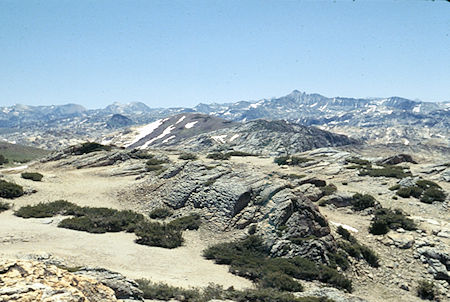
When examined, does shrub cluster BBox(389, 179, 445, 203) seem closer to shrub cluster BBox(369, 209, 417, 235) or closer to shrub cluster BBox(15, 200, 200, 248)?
shrub cluster BBox(369, 209, 417, 235)

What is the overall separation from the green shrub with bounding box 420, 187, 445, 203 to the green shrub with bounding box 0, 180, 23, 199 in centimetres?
3907

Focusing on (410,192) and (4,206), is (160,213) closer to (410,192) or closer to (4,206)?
(4,206)

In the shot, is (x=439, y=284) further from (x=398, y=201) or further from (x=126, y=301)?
(x=126, y=301)

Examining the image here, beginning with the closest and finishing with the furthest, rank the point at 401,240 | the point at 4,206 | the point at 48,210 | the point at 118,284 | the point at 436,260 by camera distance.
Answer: the point at 118,284
the point at 436,260
the point at 401,240
the point at 48,210
the point at 4,206

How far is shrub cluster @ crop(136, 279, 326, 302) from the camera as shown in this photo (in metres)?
13.0

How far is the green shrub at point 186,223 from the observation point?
24.6m

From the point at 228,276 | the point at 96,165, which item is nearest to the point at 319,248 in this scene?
the point at 228,276

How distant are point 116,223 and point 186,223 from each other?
5230 millimetres

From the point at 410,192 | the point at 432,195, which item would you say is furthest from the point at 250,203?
the point at 432,195

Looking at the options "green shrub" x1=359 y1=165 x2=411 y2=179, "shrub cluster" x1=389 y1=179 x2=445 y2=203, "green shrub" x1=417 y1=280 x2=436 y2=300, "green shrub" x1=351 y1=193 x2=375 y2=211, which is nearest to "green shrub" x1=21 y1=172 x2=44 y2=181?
"green shrub" x1=351 y1=193 x2=375 y2=211

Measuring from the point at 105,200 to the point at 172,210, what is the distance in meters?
8.09

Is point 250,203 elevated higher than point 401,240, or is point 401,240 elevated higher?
point 250,203

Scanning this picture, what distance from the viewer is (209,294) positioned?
13641mm

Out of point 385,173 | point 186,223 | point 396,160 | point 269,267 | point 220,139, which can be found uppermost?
point 396,160
